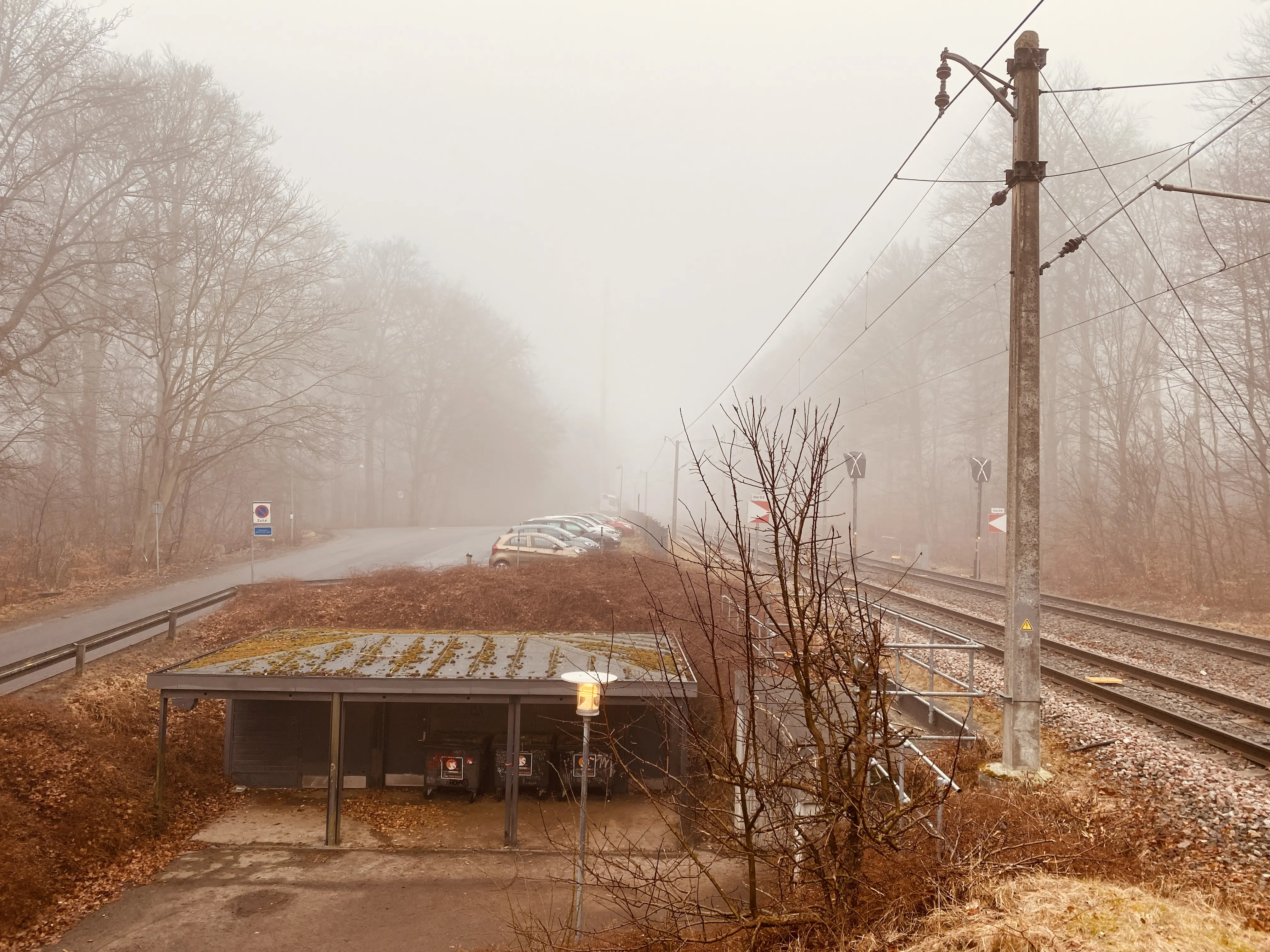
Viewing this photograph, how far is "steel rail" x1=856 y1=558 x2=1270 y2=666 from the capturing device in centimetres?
1482

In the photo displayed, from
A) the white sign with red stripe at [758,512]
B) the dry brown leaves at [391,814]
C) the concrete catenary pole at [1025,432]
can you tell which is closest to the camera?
the concrete catenary pole at [1025,432]

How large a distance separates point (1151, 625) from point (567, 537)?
21137 mm

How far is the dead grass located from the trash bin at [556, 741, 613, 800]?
912 cm

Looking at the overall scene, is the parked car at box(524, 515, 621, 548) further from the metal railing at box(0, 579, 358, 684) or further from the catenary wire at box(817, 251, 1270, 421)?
the metal railing at box(0, 579, 358, 684)

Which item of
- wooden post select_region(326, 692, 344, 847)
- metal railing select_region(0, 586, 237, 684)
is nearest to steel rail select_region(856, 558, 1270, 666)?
wooden post select_region(326, 692, 344, 847)

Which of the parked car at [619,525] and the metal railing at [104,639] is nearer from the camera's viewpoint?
the metal railing at [104,639]

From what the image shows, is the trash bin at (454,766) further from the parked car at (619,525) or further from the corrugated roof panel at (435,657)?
the parked car at (619,525)

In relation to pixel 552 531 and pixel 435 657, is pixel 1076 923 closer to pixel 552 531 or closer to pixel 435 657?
pixel 435 657

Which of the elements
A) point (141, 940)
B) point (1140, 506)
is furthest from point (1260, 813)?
point (1140, 506)

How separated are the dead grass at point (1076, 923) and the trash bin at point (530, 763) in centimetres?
1015

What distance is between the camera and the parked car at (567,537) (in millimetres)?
32969

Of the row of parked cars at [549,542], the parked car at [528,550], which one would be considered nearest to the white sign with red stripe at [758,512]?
the row of parked cars at [549,542]

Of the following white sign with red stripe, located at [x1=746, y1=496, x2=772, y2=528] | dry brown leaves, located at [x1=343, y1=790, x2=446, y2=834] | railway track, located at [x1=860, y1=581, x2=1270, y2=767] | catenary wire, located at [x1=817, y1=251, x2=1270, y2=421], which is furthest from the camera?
catenary wire, located at [x1=817, y1=251, x2=1270, y2=421]

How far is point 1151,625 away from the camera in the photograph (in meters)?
18.1
